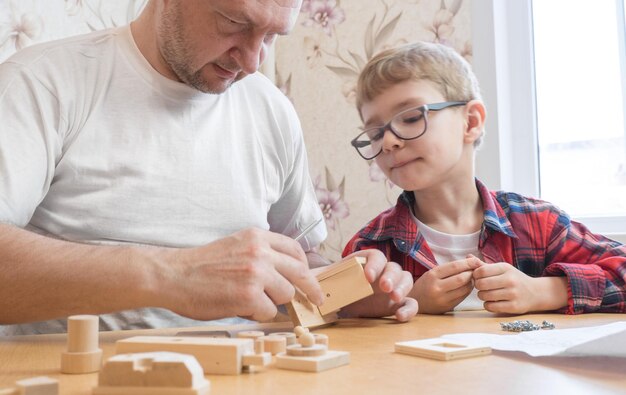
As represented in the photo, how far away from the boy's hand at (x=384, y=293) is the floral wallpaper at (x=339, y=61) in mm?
1087

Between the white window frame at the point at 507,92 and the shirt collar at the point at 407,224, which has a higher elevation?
the white window frame at the point at 507,92

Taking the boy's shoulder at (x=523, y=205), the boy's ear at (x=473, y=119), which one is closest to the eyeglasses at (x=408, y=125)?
the boy's ear at (x=473, y=119)

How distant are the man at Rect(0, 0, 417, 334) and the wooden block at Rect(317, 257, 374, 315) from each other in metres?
0.06

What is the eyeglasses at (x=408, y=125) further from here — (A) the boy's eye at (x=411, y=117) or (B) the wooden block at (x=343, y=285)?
(B) the wooden block at (x=343, y=285)

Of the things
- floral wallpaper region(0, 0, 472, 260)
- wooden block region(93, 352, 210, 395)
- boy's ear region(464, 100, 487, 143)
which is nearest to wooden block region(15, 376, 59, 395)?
wooden block region(93, 352, 210, 395)

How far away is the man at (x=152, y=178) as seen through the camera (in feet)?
2.82

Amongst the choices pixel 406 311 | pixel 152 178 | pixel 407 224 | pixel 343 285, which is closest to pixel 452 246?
pixel 407 224

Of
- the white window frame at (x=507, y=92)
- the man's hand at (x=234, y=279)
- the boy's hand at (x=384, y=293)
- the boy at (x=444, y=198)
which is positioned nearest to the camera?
the man's hand at (x=234, y=279)

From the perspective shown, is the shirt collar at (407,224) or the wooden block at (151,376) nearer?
the wooden block at (151,376)

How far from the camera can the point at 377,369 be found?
638 mm

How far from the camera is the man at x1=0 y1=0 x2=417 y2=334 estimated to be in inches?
33.8

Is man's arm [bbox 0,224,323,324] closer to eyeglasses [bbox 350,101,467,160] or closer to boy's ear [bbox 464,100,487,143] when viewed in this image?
eyeglasses [bbox 350,101,467,160]

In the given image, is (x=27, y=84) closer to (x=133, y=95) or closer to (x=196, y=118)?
(x=133, y=95)

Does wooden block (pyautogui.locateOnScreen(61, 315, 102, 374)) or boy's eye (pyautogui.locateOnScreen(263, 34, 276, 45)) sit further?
boy's eye (pyautogui.locateOnScreen(263, 34, 276, 45))
